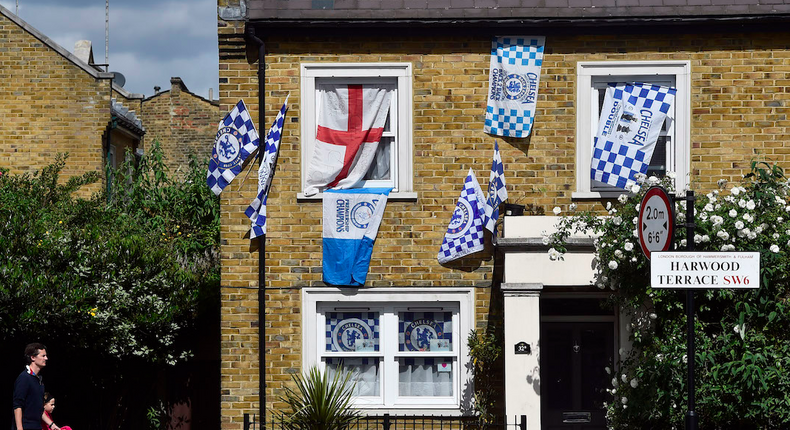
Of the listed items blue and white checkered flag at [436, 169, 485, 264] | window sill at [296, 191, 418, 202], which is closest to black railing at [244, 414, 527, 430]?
blue and white checkered flag at [436, 169, 485, 264]

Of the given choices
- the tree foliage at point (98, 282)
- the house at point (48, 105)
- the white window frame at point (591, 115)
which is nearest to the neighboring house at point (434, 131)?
the white window frame at point (591, 115)

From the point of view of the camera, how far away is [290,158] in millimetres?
12258

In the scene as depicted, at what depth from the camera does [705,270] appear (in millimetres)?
8062

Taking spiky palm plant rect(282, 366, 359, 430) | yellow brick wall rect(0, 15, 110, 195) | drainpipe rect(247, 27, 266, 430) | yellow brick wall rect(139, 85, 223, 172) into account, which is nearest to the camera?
spiky palm plant rect(282, 366, 359, 430)

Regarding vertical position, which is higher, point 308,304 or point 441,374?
point 308,304

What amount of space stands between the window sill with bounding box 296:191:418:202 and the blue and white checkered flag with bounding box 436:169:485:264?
2.00ft

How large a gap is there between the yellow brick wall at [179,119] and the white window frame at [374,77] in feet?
60.0

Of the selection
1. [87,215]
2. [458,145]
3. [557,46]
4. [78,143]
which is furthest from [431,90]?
[78,143]

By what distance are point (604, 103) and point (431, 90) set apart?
2361 millimetres

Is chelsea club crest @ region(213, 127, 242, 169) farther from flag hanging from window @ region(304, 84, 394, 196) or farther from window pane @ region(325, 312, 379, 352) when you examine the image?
window pane @ region(325, 312, 379, 352)

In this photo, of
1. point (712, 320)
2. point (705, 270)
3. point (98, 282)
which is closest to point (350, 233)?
point (98, 282)

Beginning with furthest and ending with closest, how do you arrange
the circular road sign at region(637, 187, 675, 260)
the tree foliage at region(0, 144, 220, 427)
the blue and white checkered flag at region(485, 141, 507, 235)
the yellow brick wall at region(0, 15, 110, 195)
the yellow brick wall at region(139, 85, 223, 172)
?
the yellow brick wall at region(139, 85, 223, 172) → the yellow brick wall at region(0, 15, 110, 195) → the tree foliage at region(0, 144, 220, 427) → the blue and white checkered flag at region(485, 141, 507, 235) → the circular road sign at region(637, 187, 675, 260)

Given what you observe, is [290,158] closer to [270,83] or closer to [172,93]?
[270,83]

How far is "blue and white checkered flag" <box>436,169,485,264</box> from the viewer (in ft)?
39.5
